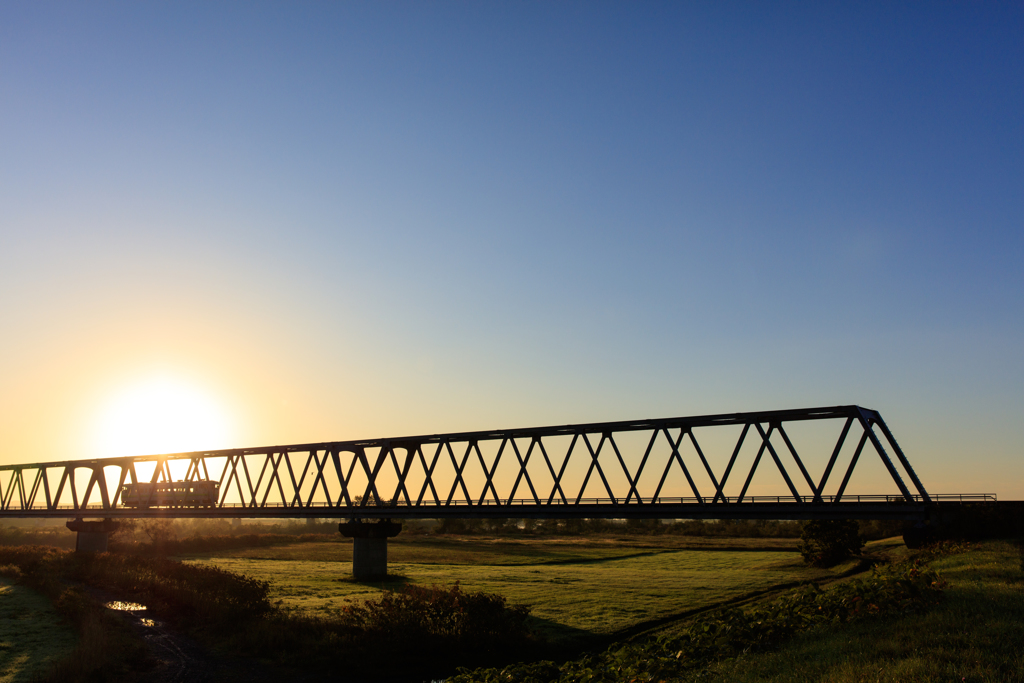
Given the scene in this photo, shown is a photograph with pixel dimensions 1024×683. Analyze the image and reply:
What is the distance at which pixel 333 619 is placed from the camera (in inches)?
1415

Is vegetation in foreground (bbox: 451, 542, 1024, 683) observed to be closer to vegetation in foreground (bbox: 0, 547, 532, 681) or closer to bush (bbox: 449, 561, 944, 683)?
bush (bbox: 449, 561, 944, 683)

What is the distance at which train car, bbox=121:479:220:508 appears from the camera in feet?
236

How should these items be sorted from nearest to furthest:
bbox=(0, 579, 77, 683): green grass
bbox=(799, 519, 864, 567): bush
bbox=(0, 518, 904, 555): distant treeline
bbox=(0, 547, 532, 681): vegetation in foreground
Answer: bbox=(0, 579, 77, 683): green grass, bbox=(0, 547, 532, 681): vegetation in foreground, bbox=(799, 519, 864, 567): bush, bbox=(0, 518, 904, 555): distant treeline

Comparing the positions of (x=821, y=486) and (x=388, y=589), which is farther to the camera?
(x=388, y=589)

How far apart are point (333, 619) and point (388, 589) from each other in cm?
1337

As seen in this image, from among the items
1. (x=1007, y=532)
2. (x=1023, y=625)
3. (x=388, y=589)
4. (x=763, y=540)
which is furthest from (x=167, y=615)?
(x=763, y=540)

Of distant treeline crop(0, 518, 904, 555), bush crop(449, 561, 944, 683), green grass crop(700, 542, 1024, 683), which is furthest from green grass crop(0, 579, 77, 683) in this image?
distant treeline crop(0, 518, 904, 555)

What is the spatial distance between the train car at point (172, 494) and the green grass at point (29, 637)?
90.5 feet

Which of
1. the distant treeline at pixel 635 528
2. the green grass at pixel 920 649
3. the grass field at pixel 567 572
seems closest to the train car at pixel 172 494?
the grass field at pixel 567 572

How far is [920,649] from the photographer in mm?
15781

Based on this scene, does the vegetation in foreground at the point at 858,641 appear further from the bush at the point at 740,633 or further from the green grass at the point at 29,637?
the green grass at the point at 29,637

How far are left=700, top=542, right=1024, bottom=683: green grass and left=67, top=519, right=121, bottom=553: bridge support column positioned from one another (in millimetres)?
80399

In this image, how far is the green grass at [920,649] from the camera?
14070 mm

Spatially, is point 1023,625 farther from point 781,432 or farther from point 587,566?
point 587,566
